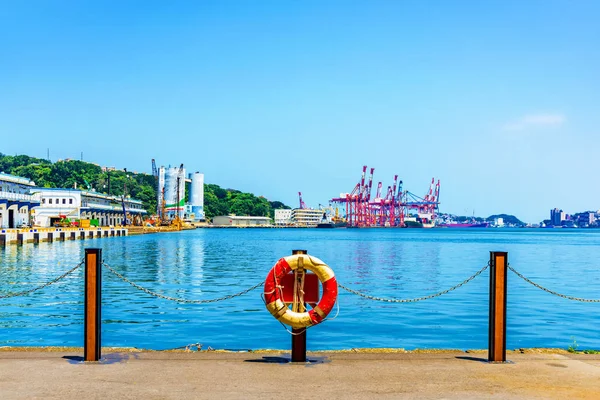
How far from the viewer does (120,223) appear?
16338cm

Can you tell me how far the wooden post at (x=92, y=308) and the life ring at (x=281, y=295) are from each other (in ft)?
7.35

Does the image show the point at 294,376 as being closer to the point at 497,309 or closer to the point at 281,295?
the point at 281,295

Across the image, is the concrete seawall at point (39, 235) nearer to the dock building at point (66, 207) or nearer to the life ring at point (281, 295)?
the dock building at point (66, 207)

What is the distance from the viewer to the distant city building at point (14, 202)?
258 ft

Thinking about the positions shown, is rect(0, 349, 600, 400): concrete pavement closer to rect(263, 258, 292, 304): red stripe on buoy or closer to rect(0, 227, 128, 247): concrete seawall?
rect(263, 258, 292, 304): red stripe on buoy

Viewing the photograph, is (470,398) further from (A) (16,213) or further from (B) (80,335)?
(A) (16,213)

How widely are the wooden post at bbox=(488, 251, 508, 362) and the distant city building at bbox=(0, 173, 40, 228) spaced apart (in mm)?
76228

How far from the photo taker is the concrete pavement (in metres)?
6.99

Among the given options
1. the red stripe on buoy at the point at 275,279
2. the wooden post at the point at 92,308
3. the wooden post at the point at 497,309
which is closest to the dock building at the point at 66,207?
the wooden post at the point at 92,308

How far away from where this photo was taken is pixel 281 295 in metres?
8.51

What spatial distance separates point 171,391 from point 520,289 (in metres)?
25.2

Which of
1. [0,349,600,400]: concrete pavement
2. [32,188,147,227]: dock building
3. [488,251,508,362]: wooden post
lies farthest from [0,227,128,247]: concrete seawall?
[488,251,508,362]: wooden post

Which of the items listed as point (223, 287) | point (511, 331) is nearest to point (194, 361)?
point (511, 331)

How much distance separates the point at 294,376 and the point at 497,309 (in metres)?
2.94
